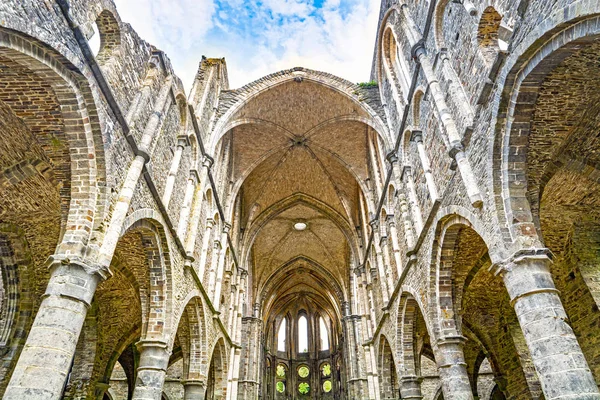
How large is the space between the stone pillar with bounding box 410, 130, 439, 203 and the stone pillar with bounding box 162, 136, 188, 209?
19.1 feet

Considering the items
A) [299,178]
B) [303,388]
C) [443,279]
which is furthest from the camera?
[303,388]

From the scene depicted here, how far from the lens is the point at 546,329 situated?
16.6ft

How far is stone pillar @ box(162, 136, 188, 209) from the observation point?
940cm

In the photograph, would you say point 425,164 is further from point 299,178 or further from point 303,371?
point 303,371

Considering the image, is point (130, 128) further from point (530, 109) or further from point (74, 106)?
point (530, 109)

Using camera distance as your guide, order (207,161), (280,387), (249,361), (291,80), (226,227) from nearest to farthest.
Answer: (207,161)
(226,227)
(291,80)
(249,361)
(280,387)

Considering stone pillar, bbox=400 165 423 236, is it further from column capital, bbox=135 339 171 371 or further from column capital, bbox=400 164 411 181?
column capital, bbox=135 339 171 371

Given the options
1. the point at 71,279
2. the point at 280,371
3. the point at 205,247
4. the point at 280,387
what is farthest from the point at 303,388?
the point at 71,279

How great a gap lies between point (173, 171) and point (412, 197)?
5.99 meters

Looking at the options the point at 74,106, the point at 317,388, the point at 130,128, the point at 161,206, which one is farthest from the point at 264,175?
the point at 317,388

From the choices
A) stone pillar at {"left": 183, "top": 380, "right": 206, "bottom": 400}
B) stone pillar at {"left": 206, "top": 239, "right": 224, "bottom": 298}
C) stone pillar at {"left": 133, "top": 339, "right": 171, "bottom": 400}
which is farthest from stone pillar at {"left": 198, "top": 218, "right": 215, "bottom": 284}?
stone pillar at {"left": 133, "top": 339, "right": 171, "bottom": 400}

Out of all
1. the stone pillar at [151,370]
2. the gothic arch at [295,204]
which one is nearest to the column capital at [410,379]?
the stone pillar at [151,370]

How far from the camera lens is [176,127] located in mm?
10766

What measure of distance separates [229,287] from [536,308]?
13.5m
